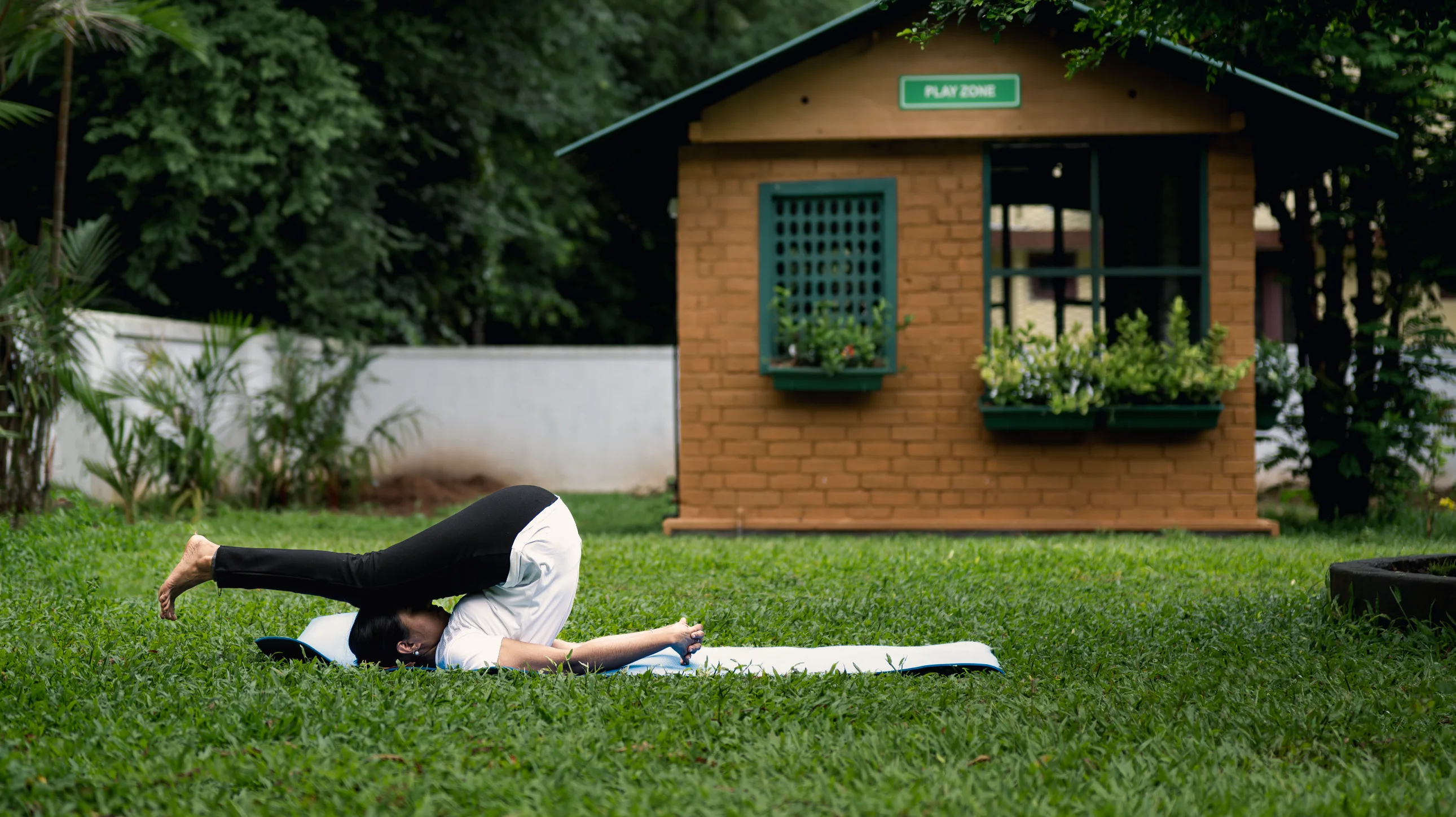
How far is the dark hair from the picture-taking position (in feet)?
15.3

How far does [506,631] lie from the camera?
4.68 m

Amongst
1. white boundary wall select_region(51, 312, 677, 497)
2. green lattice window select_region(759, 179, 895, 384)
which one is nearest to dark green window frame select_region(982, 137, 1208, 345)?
green lattice window select_region(759, 179, 895, 384)

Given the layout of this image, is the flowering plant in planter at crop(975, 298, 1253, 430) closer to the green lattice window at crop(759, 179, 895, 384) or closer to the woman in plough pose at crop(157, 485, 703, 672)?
the green lattice window at crop(759, 179, 895, 384)

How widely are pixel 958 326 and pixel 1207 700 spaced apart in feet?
19.4

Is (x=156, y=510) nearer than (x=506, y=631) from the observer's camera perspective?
No

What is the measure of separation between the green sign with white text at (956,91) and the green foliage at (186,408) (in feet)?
18.5

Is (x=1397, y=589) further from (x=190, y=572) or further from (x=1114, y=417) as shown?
(x=190, y=572)

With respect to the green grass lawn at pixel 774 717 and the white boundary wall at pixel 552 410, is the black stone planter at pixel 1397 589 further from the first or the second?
the white boundary wall at pixel 552 410

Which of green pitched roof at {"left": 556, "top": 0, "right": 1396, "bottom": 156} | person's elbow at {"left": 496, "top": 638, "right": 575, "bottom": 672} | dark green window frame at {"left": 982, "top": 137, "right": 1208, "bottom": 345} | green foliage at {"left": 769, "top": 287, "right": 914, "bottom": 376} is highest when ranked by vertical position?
green pitched roof at {"left": 556, "top": 0, "right": 1396, "bottom": 156}

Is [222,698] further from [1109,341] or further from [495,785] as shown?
[1109,341]

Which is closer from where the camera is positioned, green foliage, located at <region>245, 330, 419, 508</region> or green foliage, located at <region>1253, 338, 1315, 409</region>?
green foliage, located at <region>1253, 338, 1315, 409</region>

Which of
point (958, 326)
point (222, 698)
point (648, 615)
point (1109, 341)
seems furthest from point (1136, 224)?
point (222, 698)

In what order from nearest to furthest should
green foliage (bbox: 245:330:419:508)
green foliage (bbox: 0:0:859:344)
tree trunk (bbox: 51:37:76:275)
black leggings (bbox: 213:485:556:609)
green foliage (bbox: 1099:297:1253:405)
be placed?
black leggings (bbox: 213:485:556:609)
tree trunk (bbox: 51:37:76:275)
green foliage (bbox: 1099:297:1253:405)
green foliage (bbox: 245:330:419:508)
green foliage (bbox: 0:0:859:344)

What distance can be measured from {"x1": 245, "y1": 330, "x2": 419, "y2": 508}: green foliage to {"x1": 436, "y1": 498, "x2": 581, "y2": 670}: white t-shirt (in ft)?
26.4
